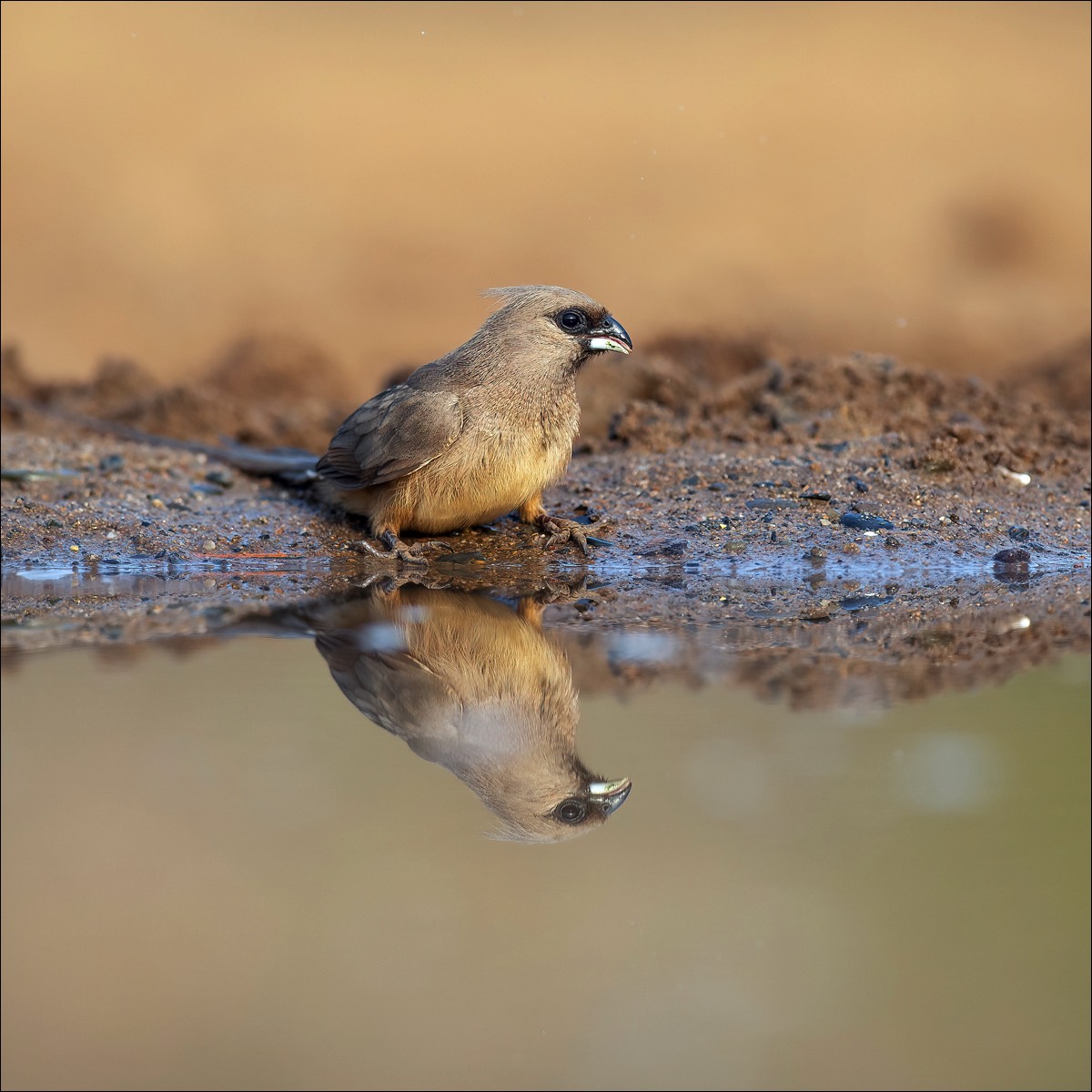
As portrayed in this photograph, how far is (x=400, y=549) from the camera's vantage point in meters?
5.88

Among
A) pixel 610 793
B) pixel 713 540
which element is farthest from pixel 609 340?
pixel 610 793

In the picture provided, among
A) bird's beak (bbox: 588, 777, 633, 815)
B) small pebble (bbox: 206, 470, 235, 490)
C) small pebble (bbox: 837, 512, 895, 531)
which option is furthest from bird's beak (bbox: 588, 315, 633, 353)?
bird's beak (bbox: 588, 777, 633, 815)

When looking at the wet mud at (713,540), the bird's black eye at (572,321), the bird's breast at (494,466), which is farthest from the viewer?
the bird's black eye at (572,321)

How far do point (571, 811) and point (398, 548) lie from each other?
105 inches

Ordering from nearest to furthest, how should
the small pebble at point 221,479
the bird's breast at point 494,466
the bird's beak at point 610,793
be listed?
the bird's beak at point 610,793 → the bird's breast at point 494,466 → the small pebble at point 221,479

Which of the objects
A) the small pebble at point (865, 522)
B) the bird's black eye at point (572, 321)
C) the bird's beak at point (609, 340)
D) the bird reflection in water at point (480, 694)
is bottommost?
the bird reflection in water at point (480, 694)

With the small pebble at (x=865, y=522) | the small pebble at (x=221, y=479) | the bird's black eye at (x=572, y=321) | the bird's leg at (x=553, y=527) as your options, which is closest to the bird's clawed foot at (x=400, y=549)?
the bird's leg at (x=553, y=527)

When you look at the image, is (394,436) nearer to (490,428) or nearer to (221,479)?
(490,428)

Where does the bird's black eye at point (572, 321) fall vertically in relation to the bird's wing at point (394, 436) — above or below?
above

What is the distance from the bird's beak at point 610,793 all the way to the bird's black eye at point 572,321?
2.97 metres

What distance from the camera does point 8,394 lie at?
1040cm

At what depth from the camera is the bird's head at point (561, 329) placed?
19.7ft

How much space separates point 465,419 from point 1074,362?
562cm

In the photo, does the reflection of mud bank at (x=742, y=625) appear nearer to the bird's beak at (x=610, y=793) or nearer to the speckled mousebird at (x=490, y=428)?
the speckled mousebird at (x=490, y=428)
